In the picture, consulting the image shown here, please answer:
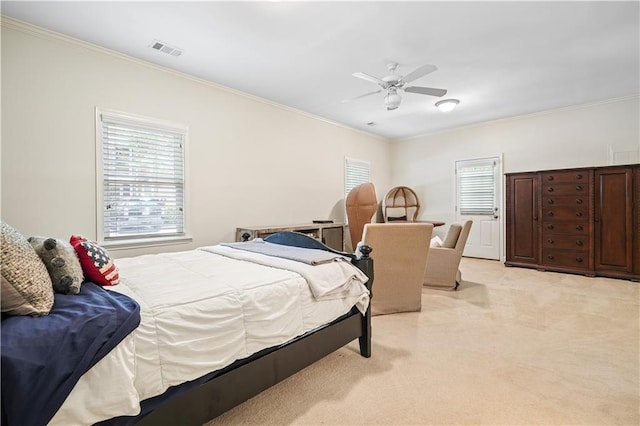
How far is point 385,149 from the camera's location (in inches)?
288

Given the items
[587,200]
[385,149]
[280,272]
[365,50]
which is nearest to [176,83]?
[365,50]

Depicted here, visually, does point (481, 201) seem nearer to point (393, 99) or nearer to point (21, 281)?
point (393, 99)

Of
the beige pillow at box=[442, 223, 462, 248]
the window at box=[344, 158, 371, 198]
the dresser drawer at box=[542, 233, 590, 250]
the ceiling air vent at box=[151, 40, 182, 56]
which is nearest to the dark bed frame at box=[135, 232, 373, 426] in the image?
the beige pillow at box=[442, 223, 462, 248]

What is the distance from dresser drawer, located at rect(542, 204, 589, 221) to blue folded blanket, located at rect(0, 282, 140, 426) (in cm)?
574

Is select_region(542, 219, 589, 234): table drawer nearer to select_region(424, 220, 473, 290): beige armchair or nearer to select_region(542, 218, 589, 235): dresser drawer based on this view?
select_region(542, 218, 589, 235): dresser drawer

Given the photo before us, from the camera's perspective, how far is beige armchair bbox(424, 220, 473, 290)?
391cm

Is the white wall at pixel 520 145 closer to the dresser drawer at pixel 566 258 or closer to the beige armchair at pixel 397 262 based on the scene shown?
the dresser drawer at pixel 566 258

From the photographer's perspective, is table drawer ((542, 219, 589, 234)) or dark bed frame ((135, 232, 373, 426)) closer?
dark bed frame ((135, 232, 373, 426))

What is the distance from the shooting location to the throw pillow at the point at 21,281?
102 cm

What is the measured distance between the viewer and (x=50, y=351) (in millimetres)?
961

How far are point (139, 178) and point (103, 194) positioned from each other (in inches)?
15.0

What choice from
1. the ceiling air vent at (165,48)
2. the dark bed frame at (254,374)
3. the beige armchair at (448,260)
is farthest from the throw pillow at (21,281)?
the beige armchair at (448,260)

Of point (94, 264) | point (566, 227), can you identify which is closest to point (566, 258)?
point (566, 227)

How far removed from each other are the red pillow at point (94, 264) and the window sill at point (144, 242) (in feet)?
5.55
